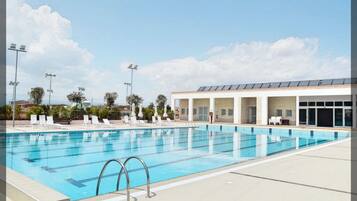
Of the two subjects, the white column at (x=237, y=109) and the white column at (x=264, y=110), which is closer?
the white column at (x=264, y=110)

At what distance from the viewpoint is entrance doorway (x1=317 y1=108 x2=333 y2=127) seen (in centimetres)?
2323


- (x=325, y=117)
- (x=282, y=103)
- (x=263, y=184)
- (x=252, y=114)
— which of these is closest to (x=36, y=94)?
(x=252, y=114)

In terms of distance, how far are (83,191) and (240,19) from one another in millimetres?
15392

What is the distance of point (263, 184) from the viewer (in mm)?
4922

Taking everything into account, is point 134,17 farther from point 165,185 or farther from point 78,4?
point 165,185

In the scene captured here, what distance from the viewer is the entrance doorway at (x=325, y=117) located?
23.2 meters

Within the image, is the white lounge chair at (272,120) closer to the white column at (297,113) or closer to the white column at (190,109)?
the white column at (297,113)

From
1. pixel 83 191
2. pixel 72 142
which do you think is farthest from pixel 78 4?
pixel 83 191

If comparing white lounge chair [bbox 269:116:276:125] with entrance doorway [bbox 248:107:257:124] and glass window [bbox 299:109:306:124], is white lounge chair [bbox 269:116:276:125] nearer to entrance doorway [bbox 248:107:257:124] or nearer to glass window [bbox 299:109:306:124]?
glass window [bbox 299:109:306:124]

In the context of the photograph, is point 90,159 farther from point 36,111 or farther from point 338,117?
point 338,117

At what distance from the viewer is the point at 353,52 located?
13.1ft

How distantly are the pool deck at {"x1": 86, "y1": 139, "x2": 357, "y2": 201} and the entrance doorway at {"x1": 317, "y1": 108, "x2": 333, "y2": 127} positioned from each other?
18416 mm

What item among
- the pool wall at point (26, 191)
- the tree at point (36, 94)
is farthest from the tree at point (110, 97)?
the pool wall at point (26, 191)

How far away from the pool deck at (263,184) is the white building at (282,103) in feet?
51.4
